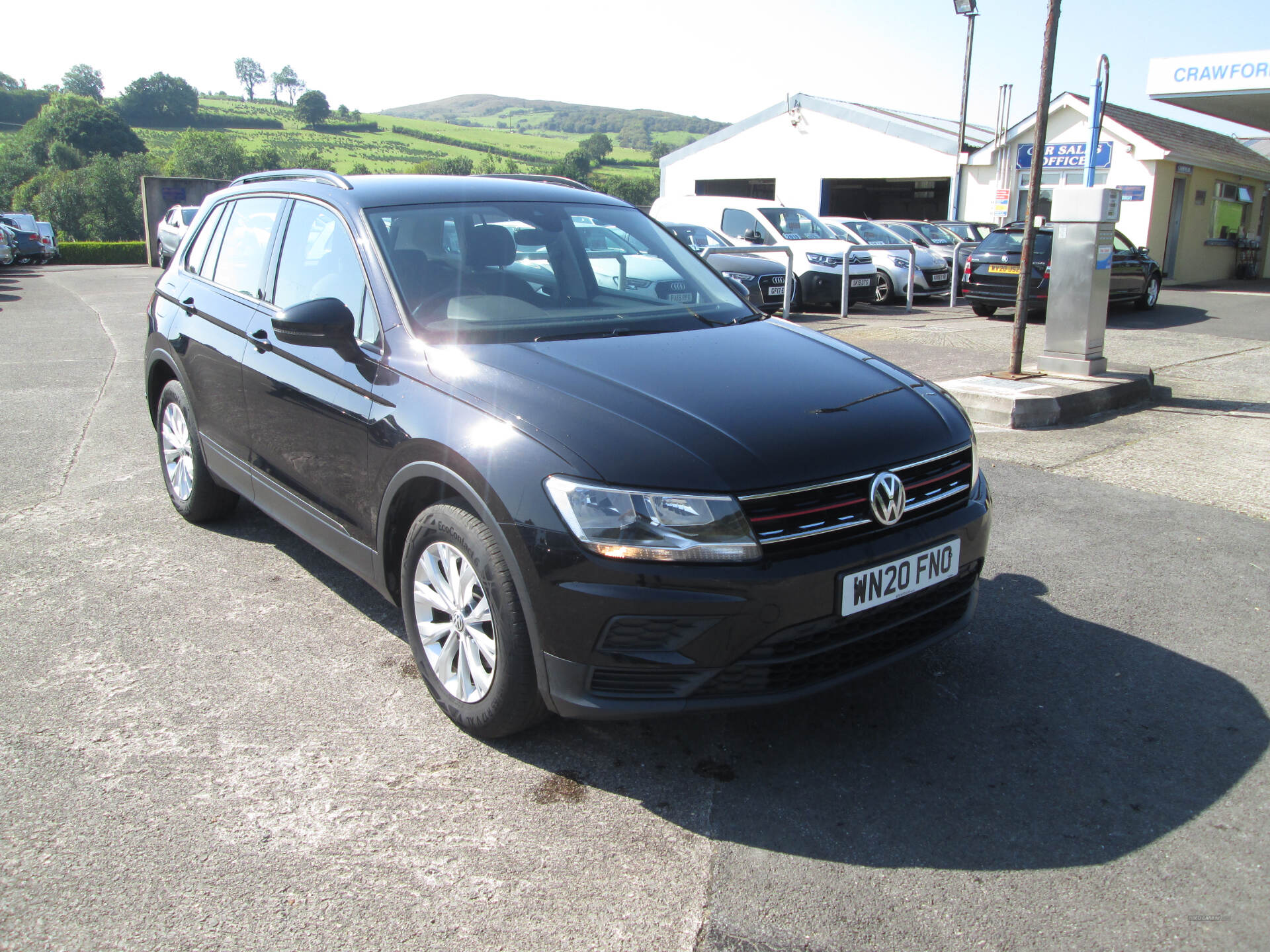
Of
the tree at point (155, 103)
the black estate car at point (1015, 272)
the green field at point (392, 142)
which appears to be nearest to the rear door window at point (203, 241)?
the black estate car at point (1015, 272)

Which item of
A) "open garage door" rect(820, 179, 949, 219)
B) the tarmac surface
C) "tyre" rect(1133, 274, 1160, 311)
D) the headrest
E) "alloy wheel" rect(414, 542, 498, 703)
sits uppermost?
"open garage door" rect(820, 179, 949, 219)

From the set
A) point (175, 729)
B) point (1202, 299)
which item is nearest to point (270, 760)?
point (175, 729)

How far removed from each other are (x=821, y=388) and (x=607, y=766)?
1361mm

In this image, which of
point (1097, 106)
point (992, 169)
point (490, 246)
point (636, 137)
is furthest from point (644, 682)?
point (636, 137)

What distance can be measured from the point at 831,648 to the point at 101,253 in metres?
56.7

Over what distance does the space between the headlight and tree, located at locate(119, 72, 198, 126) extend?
129433 mm

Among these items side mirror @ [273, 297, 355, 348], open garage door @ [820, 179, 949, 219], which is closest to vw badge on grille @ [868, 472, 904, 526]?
side mirror @ [273, 297, 355, 348]

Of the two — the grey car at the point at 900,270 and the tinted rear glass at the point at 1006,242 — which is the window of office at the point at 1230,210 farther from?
the tinted rear glass at the point at 1006,242

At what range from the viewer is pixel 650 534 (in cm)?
250

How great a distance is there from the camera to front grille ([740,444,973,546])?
2562 mm

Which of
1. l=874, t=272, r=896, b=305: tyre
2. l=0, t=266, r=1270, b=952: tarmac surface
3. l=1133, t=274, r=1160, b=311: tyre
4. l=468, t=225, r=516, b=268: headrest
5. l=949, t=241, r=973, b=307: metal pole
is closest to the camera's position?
l=0, t=266, r=1270, b=952: tarmac surface

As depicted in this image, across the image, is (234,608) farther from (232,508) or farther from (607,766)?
(607,766)

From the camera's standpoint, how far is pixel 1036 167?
8.46m

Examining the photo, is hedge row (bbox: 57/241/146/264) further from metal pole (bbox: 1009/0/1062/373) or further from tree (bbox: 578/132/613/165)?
metal pole (bbox: 1009/0/1062/373)
